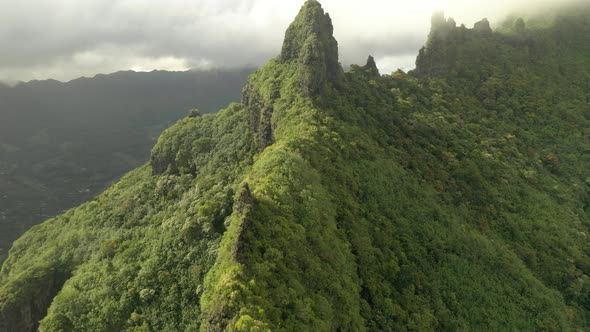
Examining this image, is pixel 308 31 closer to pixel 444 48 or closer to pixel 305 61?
pixel 305 61

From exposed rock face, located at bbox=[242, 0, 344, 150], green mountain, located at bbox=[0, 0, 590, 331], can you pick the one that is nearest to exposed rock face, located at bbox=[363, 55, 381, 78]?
green mountain, located at bbox=[0, 0, 590, 331]

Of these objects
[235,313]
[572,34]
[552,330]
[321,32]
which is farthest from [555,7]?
[235,313]

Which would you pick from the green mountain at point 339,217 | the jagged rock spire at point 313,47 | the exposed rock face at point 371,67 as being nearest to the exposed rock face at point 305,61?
the jagged rock spire at point 313,47

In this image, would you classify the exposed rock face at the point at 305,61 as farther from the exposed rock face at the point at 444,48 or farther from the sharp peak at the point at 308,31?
the exposed rock face at the point at 444,48

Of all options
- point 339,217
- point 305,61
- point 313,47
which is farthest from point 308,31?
point 339,217

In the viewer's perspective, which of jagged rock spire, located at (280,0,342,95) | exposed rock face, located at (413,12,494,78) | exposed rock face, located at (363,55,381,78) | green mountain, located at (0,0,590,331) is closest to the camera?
green mountain, located at (0,0,590,331)

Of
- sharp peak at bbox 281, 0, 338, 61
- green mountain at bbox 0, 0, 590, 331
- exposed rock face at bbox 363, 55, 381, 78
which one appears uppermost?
sharp peak at bbox 281, 0, 338, 61

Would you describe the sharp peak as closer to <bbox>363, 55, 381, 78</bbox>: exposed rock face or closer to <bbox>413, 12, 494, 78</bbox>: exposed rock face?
<bbox>363, 55, 381, 78</bbox>: exposed rock face

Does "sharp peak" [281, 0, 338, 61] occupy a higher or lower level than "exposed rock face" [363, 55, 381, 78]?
higher
